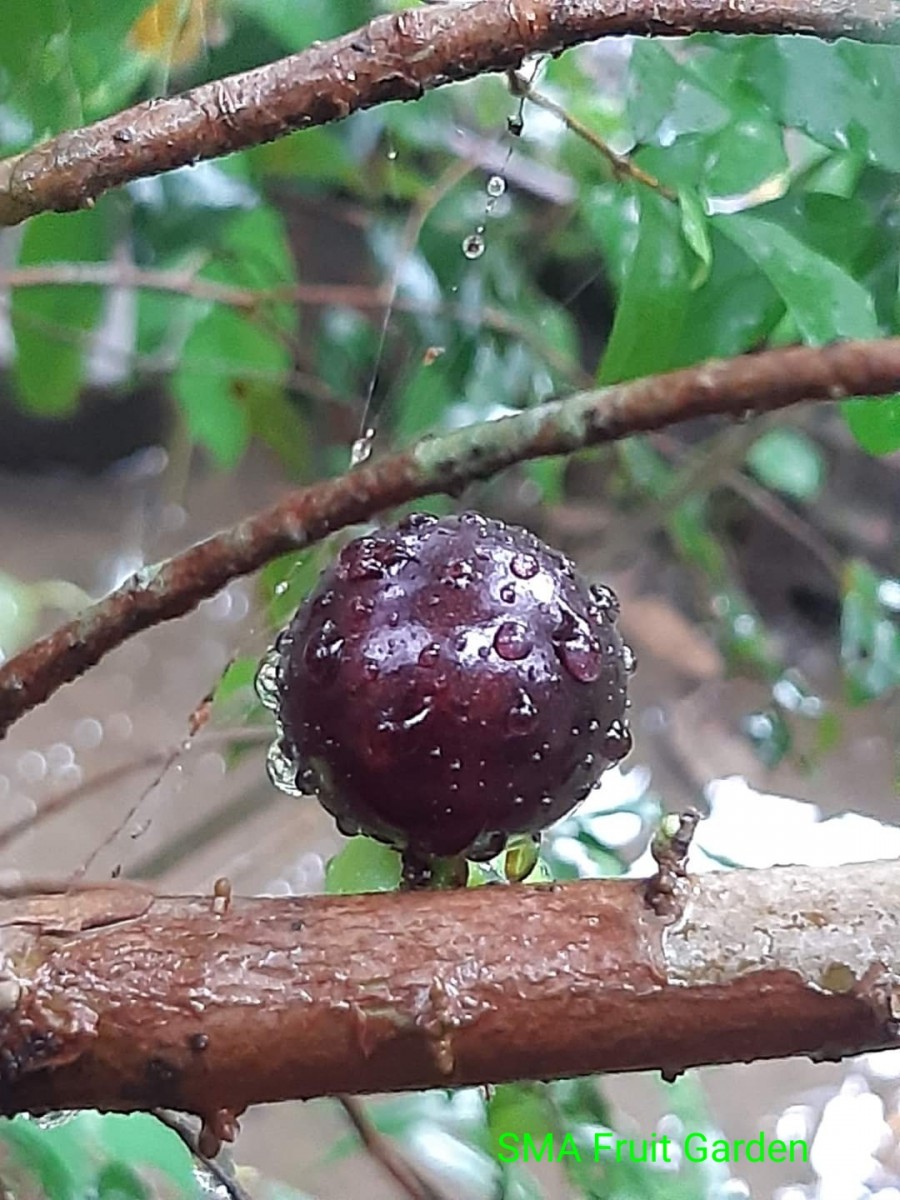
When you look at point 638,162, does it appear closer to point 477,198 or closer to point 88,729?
point 477,198

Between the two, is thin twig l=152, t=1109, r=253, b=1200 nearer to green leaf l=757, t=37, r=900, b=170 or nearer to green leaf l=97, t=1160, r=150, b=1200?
green leaf l=97, t=1160, r=150, b=1200

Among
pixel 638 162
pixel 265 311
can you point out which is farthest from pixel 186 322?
pixel 638 162

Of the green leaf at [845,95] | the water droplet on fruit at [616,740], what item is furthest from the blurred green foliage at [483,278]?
the water droplet on fruit at [616,740]


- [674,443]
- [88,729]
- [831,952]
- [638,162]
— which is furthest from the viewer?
[88,729]

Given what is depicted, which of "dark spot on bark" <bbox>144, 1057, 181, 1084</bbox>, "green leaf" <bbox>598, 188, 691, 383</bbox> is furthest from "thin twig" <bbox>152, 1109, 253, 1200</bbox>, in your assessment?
"green leaf" <bbox>598, 188, 691, 383</bbox>

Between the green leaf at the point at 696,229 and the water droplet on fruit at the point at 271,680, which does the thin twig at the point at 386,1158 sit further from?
the green leaf at the point at 696,229

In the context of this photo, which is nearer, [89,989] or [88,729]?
[89,989]
